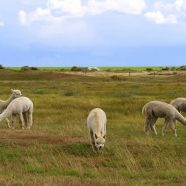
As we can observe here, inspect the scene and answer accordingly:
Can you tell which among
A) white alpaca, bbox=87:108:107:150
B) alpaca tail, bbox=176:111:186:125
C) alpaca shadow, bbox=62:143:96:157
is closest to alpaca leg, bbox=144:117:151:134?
alpaca tail, bbox=176:111:186:125

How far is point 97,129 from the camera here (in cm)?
1608

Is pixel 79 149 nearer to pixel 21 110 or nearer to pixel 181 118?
pixel 21 110

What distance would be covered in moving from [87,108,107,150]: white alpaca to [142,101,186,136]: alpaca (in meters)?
4.22

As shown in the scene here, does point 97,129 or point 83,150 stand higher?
point 97,129

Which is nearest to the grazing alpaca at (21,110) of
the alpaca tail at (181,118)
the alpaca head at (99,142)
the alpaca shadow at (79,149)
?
the alpaca shadow at (79,149)

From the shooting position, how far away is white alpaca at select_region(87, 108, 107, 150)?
51.7 feet

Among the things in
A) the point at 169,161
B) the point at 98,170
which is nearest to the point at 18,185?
the point at 98,170

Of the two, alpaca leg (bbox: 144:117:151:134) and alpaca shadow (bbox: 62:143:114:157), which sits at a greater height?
alpaca leg (bbox: 144:117:151:134)

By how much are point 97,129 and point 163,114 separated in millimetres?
5190

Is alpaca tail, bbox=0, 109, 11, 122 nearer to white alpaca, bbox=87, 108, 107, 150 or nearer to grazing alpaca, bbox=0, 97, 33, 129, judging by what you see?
grazing alpaca, bbox=0, 97, 33, 129

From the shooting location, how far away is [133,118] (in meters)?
27.6

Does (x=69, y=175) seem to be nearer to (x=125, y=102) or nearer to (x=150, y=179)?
(x=150, y=179)

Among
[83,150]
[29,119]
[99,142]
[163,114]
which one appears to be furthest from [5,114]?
[163,114]

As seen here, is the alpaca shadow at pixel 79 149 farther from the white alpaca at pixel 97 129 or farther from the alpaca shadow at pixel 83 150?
the white alpaca at pixel 97 129
